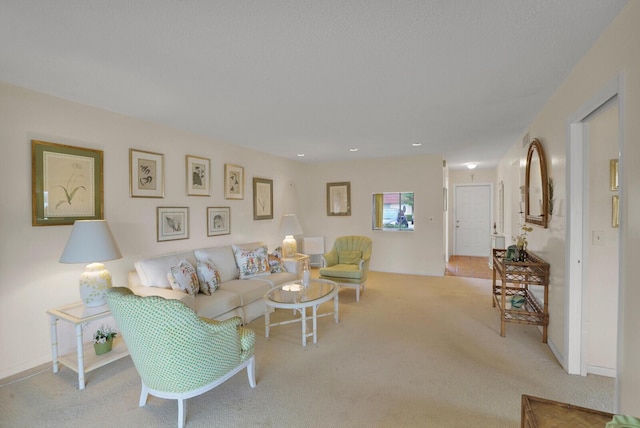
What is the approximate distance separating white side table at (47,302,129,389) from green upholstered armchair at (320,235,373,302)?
2.73 metres

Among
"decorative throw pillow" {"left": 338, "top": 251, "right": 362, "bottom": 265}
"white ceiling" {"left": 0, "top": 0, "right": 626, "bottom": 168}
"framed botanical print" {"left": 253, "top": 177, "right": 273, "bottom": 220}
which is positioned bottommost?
"decorative throw pillow" {"left": 338, "top": 251, "right": 362, "bottom": 265}

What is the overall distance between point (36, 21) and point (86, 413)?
2438 millimetres

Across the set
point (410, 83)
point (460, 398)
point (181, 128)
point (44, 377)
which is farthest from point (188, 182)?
point (460, 398)

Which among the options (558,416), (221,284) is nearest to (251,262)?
(221,284)

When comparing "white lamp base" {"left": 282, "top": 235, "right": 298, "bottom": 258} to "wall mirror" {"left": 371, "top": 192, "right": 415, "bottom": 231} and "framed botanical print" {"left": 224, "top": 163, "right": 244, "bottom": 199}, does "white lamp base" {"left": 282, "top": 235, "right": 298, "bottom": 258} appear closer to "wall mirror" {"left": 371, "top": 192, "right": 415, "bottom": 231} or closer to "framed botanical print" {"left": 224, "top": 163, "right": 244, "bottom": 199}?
"framed botanical print" {"left": 224, "top": 163, "right": 244, "bottom": 199}

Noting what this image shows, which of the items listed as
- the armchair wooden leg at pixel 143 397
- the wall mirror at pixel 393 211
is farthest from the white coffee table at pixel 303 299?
the wall mirror at pixel 393 211

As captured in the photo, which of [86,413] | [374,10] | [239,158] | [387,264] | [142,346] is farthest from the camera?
[387,264]

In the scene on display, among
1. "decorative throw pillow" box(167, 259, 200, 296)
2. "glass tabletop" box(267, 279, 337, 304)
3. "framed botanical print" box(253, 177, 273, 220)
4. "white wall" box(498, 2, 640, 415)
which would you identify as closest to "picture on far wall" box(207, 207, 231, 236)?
"framed botanical print" box(253, 177, 273, 220)

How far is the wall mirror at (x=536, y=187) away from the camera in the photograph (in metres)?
2.95

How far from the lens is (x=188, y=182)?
395 cm

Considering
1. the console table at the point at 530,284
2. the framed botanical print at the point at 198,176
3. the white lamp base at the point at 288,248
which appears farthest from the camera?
the white lamp base at the point at 288,248

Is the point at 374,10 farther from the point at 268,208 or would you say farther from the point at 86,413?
the point at 268,208

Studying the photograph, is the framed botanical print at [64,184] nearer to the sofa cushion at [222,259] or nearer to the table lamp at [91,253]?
the table lamp at [91,253]

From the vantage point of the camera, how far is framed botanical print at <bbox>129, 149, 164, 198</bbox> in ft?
10.9
